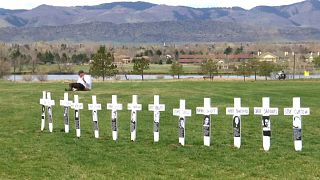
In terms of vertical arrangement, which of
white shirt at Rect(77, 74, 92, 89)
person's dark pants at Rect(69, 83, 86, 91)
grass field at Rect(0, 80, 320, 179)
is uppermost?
white shirt at Rect(77, 74, 92, 89)

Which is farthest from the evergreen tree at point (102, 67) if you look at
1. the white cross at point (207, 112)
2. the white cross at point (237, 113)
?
the white cross at point (237, 113)

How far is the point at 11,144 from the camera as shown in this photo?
16.4 metres

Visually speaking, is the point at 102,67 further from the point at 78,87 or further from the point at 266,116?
the point at 266,116

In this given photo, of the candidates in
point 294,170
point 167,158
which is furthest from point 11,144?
point 294,170

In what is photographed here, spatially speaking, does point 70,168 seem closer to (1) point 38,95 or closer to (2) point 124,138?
(2) point 124,138

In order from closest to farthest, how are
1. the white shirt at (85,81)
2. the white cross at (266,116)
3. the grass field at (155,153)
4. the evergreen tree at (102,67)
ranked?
the grass field at (155,153) → the white cross at (266,116) → the white shirt at (85,81) → the evergreen tree at (102,67)

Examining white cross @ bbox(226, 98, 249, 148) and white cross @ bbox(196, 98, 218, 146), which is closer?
white cross @ bbox(226, 98, 249, 148)

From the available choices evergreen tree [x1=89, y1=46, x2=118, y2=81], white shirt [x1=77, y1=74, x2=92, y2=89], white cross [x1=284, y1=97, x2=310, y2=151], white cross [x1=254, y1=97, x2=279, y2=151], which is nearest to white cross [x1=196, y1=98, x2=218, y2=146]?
white cross [x1=254, y1=97, x2=279, y2=151]

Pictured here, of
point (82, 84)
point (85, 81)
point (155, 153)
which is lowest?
point (155, 153)

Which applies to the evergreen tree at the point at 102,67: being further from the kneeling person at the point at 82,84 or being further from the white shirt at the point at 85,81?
the kneeling person at the point at 82,84

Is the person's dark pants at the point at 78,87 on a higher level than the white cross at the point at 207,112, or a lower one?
lower

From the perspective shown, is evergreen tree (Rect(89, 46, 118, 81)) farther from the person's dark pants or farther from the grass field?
the grass field

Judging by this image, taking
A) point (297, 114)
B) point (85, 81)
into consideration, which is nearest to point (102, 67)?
point (85, 81)

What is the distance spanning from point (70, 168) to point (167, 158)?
231 centimetres
